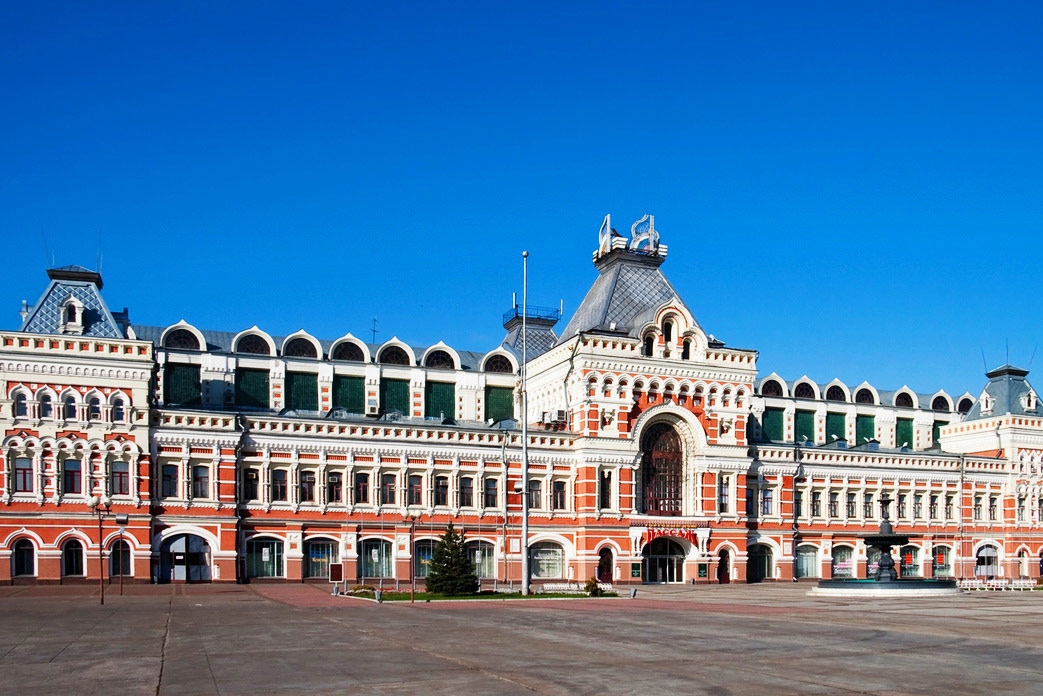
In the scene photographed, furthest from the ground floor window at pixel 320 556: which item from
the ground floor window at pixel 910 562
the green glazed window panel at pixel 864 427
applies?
the green glazed window panel at pixel 864 427

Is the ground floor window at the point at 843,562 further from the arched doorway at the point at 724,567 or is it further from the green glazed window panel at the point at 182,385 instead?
the green glazed window panel at the point at 182,385

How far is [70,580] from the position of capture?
5594 cm

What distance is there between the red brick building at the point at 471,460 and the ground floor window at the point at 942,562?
0.61 ft

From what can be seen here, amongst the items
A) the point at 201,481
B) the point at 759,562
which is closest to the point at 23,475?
the point at 201,481

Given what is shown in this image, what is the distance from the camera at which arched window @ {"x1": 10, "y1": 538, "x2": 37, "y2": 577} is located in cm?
5581

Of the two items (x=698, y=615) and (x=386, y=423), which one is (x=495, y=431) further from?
(x=698, y=615)

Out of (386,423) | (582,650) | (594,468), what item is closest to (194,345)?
(386,423)

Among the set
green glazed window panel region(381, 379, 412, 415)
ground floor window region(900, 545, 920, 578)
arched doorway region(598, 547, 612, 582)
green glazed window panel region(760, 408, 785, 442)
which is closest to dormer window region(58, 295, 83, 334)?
green glazed window panel region(381, 379, 412, 415)

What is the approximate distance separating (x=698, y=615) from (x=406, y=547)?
3030cm

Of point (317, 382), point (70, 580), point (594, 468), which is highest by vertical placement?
point (317, 382)

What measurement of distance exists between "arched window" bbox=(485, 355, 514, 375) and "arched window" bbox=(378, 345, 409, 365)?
5.93m

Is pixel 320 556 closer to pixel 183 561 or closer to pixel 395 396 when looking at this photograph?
pixel 183 561

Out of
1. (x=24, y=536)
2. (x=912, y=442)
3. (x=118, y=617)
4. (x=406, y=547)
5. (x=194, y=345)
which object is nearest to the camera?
(x=118, y=617)

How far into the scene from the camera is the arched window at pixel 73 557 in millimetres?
56688
